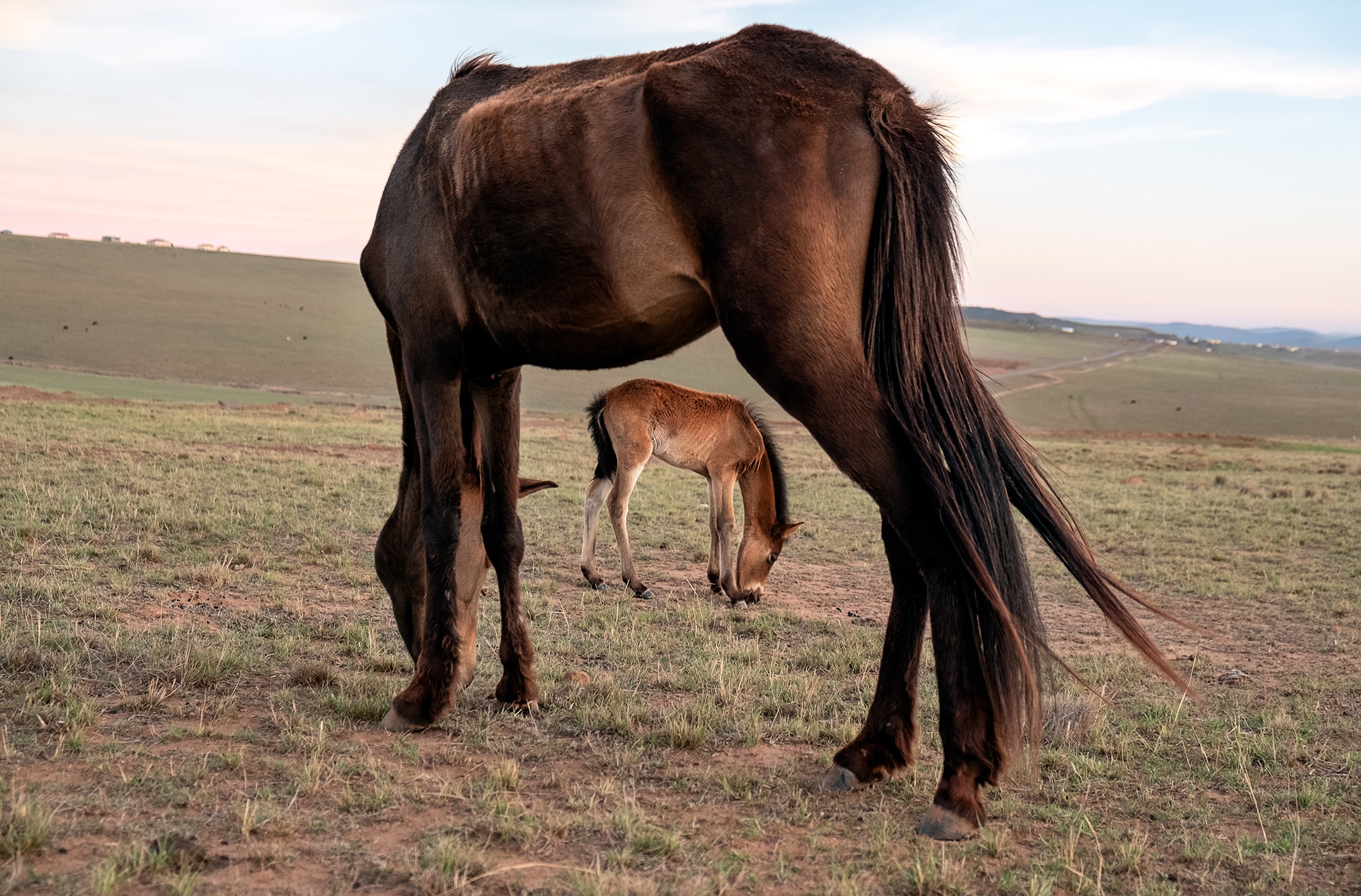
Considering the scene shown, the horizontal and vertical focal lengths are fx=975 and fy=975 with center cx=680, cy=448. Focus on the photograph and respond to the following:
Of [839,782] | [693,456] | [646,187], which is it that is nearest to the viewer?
[646,187]

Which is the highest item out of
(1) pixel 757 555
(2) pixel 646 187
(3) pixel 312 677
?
(2) pixel 646 187

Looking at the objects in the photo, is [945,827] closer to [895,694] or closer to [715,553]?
[895,694]

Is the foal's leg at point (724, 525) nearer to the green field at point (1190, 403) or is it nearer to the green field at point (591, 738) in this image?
the green field at point (591, 738)

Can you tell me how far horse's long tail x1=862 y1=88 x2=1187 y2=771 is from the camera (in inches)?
130

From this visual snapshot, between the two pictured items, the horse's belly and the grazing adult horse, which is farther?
the horse's belly

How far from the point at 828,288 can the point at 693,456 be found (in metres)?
6.36

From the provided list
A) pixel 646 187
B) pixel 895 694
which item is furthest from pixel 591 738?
pixel 646 187

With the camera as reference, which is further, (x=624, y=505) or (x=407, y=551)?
(x=624, y=505)

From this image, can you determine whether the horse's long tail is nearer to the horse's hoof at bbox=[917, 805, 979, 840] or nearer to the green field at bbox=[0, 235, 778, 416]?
the horse's hoof at bbox=[917, 805, 979, 840]

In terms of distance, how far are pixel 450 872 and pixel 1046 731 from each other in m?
3.07

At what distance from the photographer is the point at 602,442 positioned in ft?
32.4

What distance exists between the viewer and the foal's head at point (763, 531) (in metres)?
8.33

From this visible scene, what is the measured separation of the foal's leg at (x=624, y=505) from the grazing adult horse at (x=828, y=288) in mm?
4798

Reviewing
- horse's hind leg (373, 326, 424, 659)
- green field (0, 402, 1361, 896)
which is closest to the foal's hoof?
green field (0, 402, 1361, 896)
